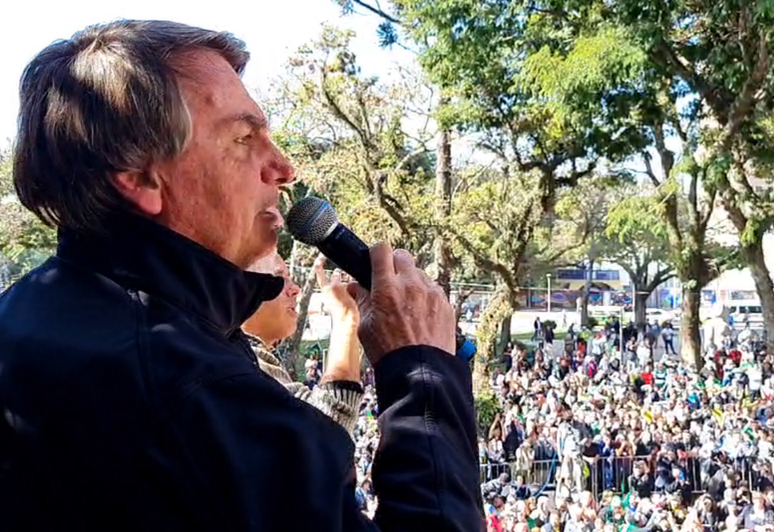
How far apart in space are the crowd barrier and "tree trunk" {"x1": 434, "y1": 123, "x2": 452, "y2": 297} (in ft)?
12.9

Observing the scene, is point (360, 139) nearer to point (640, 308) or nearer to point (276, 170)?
point (276, 170)

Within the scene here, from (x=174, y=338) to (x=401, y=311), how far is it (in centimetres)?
35

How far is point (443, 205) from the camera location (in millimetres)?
14648

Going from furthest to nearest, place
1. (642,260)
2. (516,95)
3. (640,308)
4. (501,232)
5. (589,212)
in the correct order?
(642,260), (640,308), (589,212), (501,232), (516,95)

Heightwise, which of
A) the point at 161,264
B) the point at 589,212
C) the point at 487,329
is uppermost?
the point at 589,212

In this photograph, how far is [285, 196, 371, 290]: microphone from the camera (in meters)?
1.18

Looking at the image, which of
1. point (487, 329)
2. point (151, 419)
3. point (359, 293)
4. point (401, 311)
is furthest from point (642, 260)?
point (151, 419)

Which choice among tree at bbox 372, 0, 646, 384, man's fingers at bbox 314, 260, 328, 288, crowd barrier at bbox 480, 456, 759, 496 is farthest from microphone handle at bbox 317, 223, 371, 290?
crowd barrier at bbox 480, 456, 759, 496

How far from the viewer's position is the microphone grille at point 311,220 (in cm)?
128

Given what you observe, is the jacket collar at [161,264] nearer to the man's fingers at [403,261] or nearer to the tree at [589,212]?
the man's fingers at [403,261]

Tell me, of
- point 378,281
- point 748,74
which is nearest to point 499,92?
point 748,74

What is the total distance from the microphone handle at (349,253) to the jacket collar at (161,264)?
0.97ft

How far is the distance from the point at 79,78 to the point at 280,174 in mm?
251

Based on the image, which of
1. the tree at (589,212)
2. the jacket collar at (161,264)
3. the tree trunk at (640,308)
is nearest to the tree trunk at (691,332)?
the tree at (589,212)
